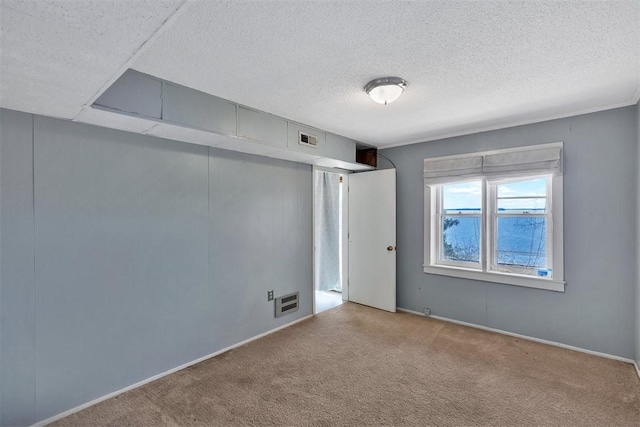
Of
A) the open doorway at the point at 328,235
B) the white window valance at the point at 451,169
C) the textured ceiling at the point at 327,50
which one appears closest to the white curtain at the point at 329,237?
the open doorway at the point at 328,235

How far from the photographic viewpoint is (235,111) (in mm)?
2727

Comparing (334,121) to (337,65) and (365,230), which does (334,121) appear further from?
(365,230)

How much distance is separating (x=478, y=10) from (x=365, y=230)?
3.35 metres

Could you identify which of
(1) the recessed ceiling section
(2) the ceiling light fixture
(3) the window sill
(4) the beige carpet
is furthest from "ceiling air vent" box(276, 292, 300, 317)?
(2) the ceiling light fixture

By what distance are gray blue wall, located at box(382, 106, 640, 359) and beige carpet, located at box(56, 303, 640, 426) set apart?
229mm

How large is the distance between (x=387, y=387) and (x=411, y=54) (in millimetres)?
2490

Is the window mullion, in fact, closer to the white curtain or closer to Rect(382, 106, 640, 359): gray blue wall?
Rect(382, 106, 640, 359): gray blue wall

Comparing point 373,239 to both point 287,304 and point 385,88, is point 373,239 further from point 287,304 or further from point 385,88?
point 385,88

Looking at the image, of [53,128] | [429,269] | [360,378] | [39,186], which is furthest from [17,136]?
[429,269]

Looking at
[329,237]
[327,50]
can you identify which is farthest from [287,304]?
[327,50]

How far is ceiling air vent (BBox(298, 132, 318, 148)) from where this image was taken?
3.33m

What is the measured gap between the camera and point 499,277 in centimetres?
348

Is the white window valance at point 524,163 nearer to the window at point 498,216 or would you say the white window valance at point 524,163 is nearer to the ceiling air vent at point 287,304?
the window at point 498,216

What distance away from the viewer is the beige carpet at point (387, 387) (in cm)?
208
